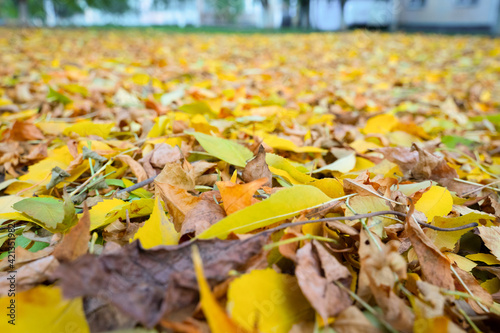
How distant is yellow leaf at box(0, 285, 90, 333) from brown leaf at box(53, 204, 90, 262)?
68mm

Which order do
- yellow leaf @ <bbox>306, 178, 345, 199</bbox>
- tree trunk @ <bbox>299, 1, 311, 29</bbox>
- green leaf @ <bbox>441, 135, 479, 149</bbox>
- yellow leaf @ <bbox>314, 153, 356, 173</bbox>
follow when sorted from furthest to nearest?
tree trunk @ <bbox>299, 1, 311, 29</bbox> → green leaf @ <bbox>441, 135, 479, 149</bbox> → yellow leaf @ <bbox>314, 153, 356, 173</bbox> → yellow leaf @ <bbox>306, 178, 345, 199</bbox>

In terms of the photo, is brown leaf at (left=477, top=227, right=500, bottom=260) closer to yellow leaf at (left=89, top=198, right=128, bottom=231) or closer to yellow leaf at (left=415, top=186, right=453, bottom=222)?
yellow leaf at (left=415, top=186, right=453, bottom=222)

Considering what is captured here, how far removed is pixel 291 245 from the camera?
Answer: 521 millimetres

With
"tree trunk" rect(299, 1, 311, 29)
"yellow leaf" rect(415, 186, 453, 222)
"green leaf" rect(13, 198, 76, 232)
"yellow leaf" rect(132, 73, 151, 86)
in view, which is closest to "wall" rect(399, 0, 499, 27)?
"tree trunk" rect(299, 1, 311, 29)

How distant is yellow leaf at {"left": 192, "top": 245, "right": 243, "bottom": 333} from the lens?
34cm

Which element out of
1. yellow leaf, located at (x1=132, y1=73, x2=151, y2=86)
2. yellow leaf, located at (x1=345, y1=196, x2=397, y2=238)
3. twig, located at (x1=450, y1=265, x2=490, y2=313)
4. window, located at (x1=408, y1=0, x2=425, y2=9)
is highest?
window, located at (x1=408, y1=0, x2=425, y2=9)

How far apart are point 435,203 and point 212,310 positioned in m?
0.55

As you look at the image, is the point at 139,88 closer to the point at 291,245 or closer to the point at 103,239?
the point at 103,239

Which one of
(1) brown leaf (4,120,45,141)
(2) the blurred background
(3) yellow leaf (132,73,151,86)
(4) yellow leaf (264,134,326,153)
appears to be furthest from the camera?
(2) the blurred background

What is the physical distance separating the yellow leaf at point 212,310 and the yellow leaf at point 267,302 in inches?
2.1

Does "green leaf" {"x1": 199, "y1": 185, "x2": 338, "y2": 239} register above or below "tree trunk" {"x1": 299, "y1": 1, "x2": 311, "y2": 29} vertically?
below

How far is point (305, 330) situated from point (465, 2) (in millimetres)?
15023

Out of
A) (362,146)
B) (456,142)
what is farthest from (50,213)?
(456,142)

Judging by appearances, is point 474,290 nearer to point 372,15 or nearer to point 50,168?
point 50,168
